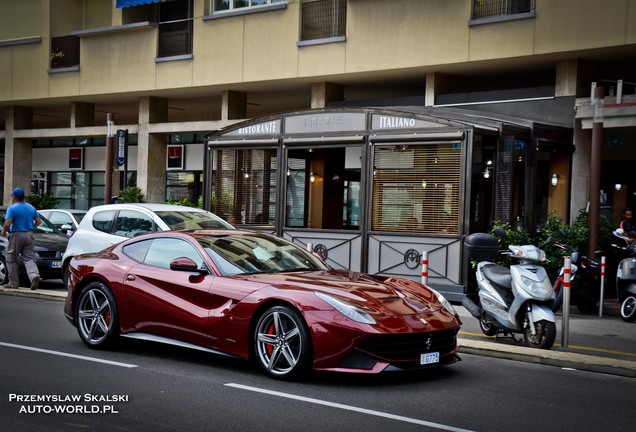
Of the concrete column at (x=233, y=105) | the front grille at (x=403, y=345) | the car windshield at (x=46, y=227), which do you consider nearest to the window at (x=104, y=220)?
the car windshield at (x=46, y=227)

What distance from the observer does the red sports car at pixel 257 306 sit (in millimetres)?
7645

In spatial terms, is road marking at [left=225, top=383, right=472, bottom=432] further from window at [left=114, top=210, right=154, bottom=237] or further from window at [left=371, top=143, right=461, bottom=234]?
window at [left=371, top=143, right=461, bottom=234]

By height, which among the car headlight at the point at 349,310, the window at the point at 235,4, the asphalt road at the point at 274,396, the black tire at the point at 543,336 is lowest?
the asphalt road at the point at 274,396

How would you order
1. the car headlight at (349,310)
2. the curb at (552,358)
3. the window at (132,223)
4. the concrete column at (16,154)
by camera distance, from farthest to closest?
1. the concrete column at (16,154)
2. the window at (132,223)
3. the curb at (552,358)
4. the car headlight at (349,310)

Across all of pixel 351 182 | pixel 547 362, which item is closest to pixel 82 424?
pixel 547 362

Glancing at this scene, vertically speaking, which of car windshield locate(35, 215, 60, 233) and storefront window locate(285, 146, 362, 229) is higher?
storefront window locate(285, 146, 362, 229)

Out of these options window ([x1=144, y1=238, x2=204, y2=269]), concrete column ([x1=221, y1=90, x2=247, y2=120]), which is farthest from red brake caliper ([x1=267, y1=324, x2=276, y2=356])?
concrete column ([x1=221, y1=90, x2=247, y2=120])

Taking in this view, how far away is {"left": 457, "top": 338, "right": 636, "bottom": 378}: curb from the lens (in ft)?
29.3

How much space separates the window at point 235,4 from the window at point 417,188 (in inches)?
353

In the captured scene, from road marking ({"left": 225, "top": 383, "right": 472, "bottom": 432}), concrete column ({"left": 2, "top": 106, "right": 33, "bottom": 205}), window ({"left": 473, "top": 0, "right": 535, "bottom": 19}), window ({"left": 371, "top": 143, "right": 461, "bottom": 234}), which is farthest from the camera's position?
concrete column ({"left": 2, "top": 106, "right": 33, "bottom": 205})

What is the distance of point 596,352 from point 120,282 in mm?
5794

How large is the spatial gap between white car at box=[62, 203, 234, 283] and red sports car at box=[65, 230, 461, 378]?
4.48 metres

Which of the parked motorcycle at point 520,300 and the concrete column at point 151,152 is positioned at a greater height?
the concrete column at point 151,152

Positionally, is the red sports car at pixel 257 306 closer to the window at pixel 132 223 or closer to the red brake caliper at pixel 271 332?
the red brake caliper at pixel 271 332
